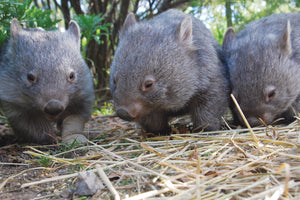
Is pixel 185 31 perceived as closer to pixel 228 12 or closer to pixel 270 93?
pixel 270 93

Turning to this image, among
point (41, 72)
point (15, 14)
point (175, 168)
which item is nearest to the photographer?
point (175, 168)

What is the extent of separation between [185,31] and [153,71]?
65cm

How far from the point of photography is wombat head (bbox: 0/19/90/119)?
332cm

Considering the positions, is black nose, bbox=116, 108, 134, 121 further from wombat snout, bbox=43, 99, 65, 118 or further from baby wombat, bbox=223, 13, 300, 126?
baby wombat, bbox=223, 13, 300, 126

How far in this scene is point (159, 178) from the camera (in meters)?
2.34

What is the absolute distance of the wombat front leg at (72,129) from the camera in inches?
142

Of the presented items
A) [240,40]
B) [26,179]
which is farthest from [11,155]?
[240,40]

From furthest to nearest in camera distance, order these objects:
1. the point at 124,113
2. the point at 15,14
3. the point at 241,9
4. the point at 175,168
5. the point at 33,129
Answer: the point at 241,9
the point at 15,14
the point at 33,129
the point at 124,113
the point at 175,168

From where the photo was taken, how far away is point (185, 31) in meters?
3.48

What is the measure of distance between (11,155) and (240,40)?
115 inches

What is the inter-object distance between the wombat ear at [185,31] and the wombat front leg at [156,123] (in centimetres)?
89

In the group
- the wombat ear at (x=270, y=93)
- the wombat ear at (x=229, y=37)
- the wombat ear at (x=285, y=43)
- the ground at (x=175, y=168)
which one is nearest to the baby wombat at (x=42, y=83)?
the ground at (x=175, y=168)

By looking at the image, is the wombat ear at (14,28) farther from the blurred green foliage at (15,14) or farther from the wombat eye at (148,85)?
the wombat eye at (148,85)

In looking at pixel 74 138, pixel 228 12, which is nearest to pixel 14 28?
pixel 74 138
